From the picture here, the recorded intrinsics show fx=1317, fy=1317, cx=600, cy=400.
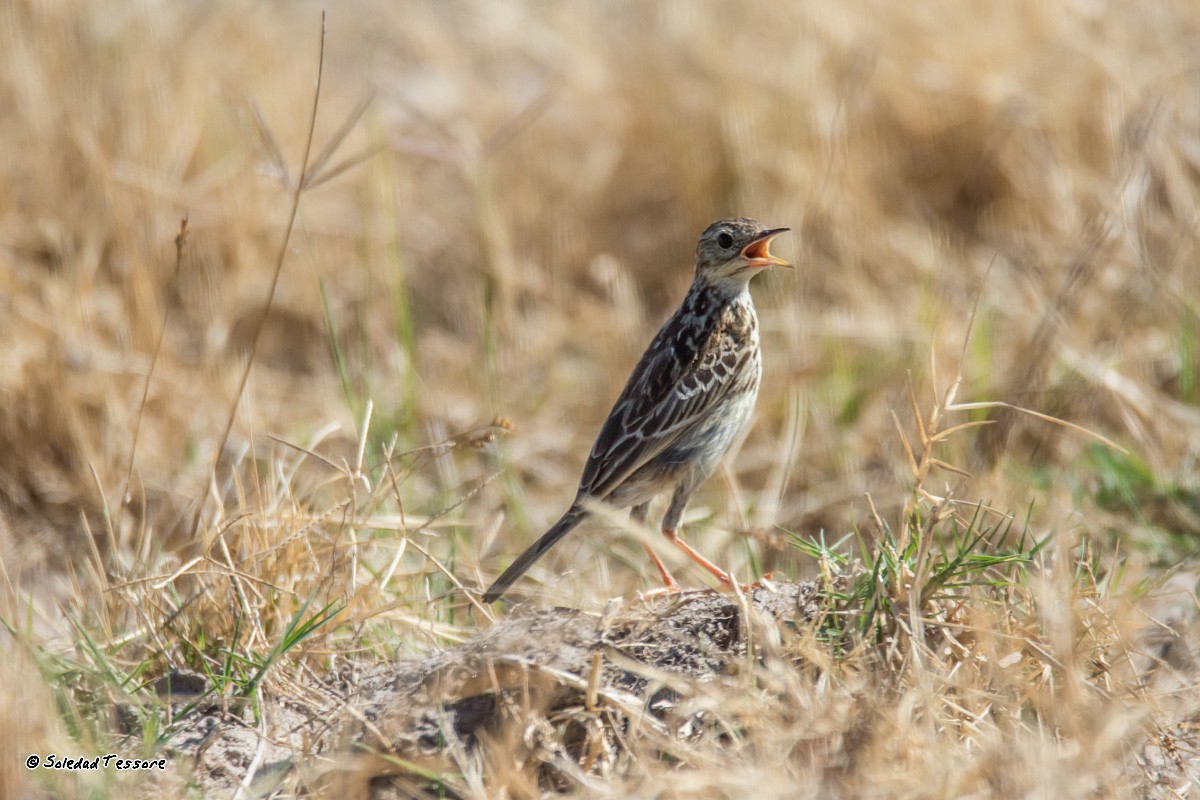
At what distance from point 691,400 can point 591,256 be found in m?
3.58

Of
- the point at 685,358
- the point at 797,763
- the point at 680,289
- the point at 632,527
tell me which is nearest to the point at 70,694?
the point at 632,527

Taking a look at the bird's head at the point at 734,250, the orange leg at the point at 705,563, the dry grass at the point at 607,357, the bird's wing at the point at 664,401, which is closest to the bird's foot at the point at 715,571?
the orange leg at the point at 705,563

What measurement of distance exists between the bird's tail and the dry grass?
0.66 ft

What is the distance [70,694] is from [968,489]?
11.3 ft

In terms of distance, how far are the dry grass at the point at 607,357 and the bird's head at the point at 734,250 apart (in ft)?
2.95

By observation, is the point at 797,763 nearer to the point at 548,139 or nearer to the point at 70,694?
the point at 70,694

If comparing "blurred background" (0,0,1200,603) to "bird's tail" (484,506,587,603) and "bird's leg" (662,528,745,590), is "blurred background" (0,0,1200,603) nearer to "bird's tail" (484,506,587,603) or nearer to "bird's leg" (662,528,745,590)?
"bird's leg" (662,528,745,590)

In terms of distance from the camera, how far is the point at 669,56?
344 inches

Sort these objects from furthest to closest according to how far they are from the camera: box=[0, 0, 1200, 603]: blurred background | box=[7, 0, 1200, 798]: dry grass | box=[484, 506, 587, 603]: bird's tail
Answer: box=[0, 0, 1200, 603]: blurred background → box=[484, 506, 587, 603]: bird's tail → box=[7, 0, 1200, 798]: dry grass

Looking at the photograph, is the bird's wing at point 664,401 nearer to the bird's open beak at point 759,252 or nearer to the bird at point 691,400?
the bird at point 691,400

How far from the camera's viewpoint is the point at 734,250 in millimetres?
5227

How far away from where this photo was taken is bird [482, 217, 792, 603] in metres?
5.02

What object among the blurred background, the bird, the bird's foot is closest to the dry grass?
the blurred background

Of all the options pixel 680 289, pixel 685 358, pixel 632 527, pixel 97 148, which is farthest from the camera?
pixel 680 289
